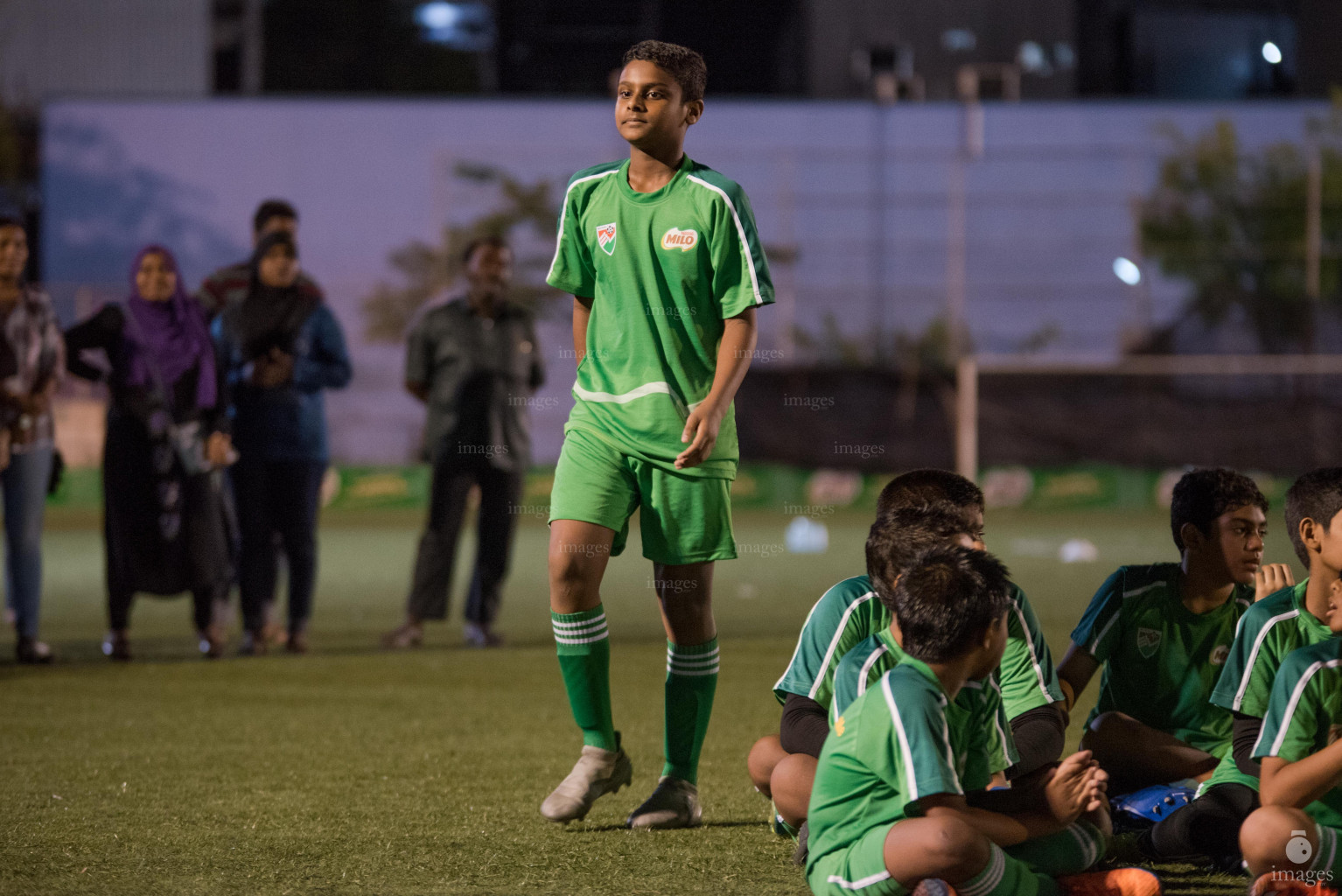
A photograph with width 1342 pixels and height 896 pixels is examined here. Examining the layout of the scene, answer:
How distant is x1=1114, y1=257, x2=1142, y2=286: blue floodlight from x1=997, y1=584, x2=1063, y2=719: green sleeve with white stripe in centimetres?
1934

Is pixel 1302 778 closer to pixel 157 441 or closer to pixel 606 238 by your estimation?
pixel 606 238

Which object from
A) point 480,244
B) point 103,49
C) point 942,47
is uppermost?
point 942,47

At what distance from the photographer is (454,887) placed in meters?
3.21

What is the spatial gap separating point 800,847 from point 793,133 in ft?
73.2

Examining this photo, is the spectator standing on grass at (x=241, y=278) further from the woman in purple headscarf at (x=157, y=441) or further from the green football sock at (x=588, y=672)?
the green football sock at (x=588, y=672)

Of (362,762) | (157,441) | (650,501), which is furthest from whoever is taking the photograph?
(157,441)

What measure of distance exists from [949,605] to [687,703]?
1.33m

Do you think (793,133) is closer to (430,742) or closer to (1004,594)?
(430,742)

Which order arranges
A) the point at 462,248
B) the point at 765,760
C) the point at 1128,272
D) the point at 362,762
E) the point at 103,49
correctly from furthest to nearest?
1. the point at 103,49
2. the point at 1128,272
3. the point at 462,248
4. the point at 362,762
5. the point at 765,760

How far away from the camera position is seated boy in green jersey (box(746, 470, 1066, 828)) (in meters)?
3.16

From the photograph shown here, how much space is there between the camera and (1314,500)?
321 cm

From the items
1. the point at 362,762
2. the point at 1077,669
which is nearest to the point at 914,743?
the point at 1077,669

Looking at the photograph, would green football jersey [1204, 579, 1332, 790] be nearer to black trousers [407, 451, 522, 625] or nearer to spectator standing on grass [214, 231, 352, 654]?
black trousers [407, 451, 522, 625]

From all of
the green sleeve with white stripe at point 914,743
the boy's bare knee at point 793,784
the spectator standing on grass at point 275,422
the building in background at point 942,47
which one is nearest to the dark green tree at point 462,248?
the building in background at point 942,47
